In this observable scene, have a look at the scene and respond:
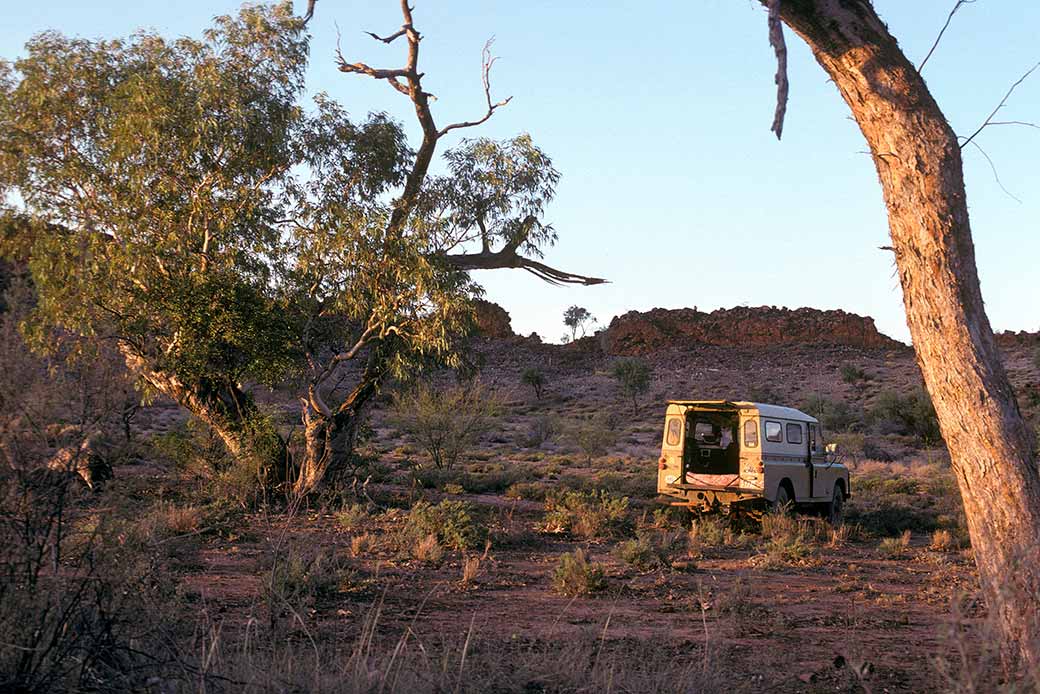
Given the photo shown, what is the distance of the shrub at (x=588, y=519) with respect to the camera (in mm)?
13680

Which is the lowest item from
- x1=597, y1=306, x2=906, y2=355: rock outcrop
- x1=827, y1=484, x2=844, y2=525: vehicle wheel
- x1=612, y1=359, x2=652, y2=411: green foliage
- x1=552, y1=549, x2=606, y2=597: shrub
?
x1=552, y1=549, x2=606, y2=597: shrub

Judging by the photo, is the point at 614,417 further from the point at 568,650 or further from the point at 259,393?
the point at 568,650

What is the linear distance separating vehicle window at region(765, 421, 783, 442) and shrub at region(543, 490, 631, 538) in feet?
8.01

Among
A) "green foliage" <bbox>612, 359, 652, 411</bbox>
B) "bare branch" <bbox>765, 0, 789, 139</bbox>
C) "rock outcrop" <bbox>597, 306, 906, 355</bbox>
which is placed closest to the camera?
"bare branch" <bbox>765, 0, 789, 139</bbox>

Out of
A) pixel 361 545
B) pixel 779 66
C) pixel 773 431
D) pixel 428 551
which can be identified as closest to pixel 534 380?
pixel 773 431

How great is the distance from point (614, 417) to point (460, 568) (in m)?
35.7

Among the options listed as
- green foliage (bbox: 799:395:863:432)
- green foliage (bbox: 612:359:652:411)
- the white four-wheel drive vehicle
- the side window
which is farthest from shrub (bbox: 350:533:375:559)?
green foliage (bbox: 612:359:652:411)

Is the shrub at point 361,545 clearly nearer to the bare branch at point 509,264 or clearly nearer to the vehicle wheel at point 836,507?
the bare branch at point 509,264

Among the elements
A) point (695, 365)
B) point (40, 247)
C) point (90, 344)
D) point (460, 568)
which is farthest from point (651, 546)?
point (695, 365)

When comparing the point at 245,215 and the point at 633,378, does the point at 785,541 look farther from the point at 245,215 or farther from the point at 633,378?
the point at 633,378

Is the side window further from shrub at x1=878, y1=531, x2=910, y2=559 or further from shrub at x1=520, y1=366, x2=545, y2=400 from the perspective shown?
shrub at x1=520, y1=366, x2=545, y2=400

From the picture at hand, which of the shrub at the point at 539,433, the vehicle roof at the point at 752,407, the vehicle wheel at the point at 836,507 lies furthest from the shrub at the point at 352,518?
the shrub at the point at 539,433

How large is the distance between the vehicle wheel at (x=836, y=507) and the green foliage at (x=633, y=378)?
31.9 m

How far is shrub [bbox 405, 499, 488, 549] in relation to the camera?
11.6 meters
